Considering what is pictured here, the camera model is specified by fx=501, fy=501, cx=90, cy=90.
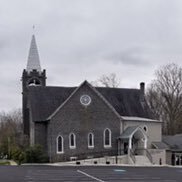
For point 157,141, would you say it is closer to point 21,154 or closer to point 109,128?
point 109,128

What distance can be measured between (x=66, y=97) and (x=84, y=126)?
4.58 m

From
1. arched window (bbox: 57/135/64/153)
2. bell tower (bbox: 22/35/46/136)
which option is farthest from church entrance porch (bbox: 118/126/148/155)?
bell tower (bbox: 22/35/46/136)

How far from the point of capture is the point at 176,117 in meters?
86.2

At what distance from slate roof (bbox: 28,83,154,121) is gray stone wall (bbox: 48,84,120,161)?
188 cm

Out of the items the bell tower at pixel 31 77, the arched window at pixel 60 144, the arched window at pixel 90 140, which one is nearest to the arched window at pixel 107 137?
the arched window at pixel 90 140

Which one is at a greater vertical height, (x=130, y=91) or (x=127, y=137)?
(x=130, y=91)

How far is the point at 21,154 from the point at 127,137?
13492 mm

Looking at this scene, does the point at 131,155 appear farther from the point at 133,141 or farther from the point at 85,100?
the point at 85,100

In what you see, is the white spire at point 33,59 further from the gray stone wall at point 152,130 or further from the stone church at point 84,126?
the gray stone wall at point 152,130

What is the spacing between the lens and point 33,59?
240 feet

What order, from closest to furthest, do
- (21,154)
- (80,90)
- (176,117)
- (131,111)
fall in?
(21,154)
(80,90)
(131,111)
(176,117)

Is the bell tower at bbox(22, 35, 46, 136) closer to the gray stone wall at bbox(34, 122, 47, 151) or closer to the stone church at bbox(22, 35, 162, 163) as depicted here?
the stone church at bbox(22, 35, 162, 163)

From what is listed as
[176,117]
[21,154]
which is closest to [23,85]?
[21,154]

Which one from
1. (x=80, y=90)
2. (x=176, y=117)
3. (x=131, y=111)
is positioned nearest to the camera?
(x=80, y=90)
